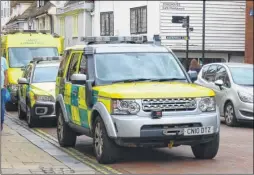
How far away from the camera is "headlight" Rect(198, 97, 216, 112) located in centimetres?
898

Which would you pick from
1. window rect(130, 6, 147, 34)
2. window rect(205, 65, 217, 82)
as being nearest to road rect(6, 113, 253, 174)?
window rect(205, 65, 217, 82)

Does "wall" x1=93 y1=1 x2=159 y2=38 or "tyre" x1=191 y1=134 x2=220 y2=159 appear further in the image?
"wall" x1=93 y1=1 x2=159 y2=38

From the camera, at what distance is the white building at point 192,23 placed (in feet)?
102

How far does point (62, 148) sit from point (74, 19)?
30761mm

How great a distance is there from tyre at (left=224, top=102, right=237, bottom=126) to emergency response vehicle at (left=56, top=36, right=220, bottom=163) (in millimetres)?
5172

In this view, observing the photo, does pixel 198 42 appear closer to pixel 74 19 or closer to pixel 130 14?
pixel 130 14

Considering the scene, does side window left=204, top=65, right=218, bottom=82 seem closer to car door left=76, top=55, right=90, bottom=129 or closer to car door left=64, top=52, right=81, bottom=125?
car door left=64, top=52, right=81, bottom=125

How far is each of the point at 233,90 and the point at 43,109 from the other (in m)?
4.79

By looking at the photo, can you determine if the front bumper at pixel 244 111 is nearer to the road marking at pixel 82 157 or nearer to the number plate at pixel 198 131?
the road marking at pixel 82 157

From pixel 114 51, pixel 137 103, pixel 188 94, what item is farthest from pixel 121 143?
pixel 114 51

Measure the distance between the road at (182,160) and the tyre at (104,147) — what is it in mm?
138

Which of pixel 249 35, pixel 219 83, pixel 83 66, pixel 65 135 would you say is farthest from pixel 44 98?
pixel 249 35

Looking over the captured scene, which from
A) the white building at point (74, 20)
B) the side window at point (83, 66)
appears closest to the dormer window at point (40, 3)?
the white building at point (74, 20)

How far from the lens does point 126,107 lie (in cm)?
866
